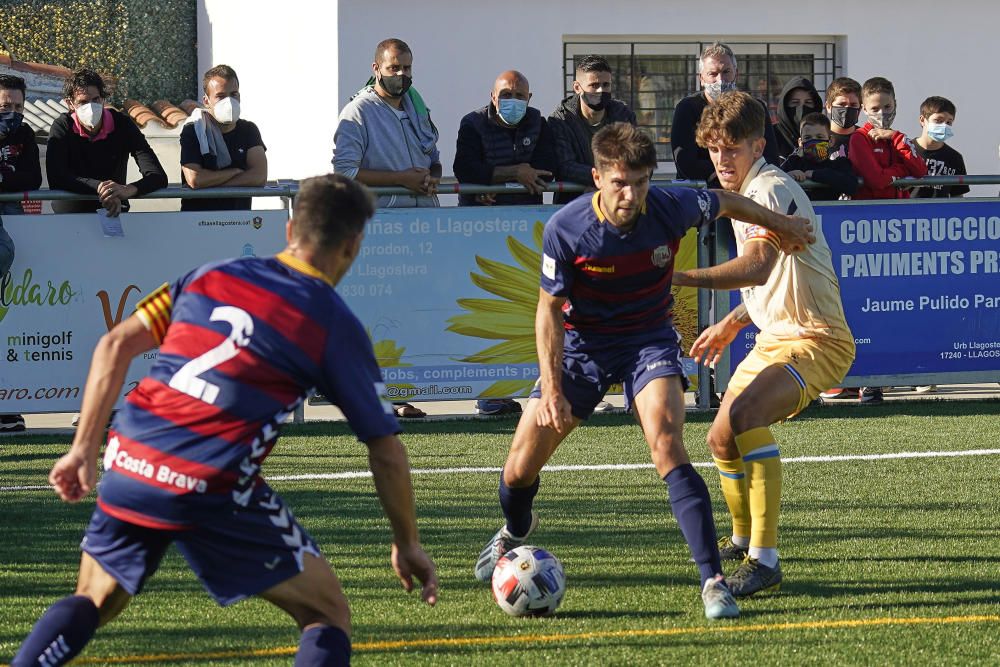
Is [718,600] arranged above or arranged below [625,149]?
below

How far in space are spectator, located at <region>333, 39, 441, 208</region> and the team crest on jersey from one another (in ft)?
16.6

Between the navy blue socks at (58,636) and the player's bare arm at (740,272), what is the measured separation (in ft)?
9.45

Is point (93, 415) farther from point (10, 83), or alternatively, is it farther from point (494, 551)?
point (10, 83)

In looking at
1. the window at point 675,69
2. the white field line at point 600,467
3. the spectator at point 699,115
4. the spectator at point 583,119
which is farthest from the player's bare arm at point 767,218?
the window at point 675,69

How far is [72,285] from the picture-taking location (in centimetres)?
1062

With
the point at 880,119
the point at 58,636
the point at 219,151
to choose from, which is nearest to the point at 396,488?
the point at 58,636

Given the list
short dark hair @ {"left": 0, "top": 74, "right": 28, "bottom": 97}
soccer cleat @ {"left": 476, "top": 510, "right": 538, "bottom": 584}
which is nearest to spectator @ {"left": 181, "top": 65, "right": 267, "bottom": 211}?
short dark hair @ {"left": 0, "top": 74, "right": 28, "bottom": 97}

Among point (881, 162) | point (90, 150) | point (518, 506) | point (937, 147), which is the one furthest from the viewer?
point (937, 147)

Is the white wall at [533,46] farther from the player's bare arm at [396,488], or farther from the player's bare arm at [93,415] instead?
the player's bare arm at [396,488]

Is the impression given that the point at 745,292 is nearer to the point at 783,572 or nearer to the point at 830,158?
the point at 783,572

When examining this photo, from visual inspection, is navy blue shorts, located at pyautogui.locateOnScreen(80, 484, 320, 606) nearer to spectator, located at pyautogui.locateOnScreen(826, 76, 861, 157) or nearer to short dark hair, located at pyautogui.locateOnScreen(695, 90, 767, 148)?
short dark hair, located at pyautogui.locateOnScreen(695, 90, 767, 148)

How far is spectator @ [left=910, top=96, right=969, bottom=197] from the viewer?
40.6ft

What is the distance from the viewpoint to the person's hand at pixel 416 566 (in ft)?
13.2

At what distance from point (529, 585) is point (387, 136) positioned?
5851 millimetres
